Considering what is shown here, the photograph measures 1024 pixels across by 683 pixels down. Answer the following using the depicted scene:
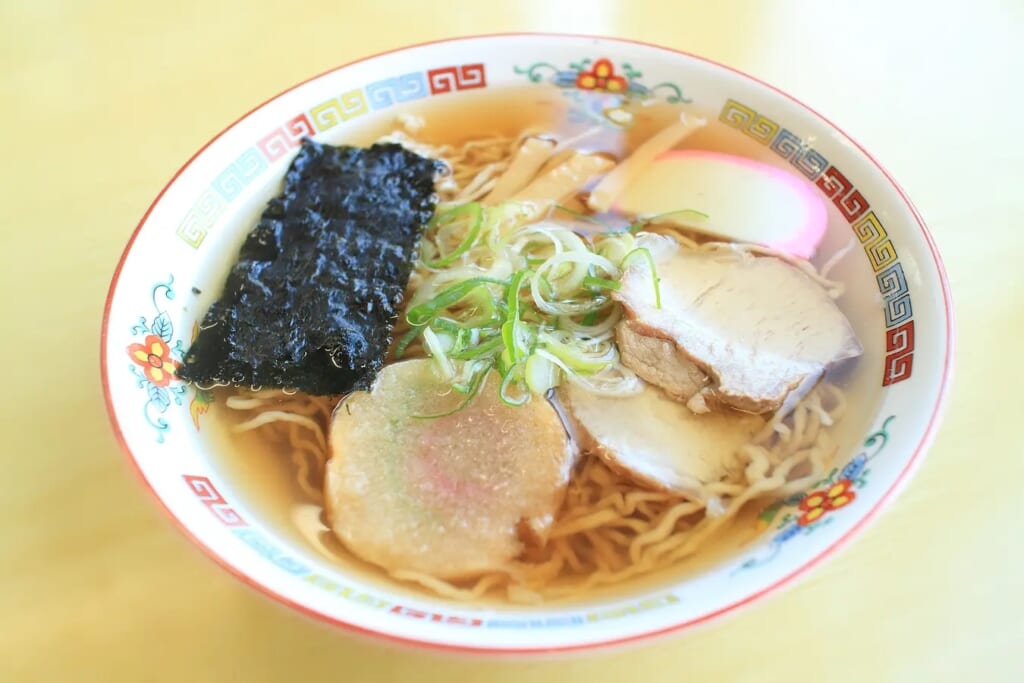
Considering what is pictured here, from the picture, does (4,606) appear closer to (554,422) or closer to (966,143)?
(554,422)

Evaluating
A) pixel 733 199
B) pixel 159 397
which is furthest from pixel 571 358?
pixel 159 397

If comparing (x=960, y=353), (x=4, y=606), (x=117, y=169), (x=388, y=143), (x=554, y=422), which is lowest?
(x=4, y=606)

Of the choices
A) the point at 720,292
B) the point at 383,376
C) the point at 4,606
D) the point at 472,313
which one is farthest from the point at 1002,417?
the point at 4,606

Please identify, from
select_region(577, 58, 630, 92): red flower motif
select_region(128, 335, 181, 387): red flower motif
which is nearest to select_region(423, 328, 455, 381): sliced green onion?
select_region(128, 335, 181, 387): red flower motif

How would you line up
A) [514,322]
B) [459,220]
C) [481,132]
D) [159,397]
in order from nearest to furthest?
[159,397] < [514,322] < [459,220] < [481,132]

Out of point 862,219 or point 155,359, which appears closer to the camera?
point 155,359

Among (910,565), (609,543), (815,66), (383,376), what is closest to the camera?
(910,565)

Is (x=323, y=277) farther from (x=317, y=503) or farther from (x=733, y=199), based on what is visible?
(x=733, y=199)
